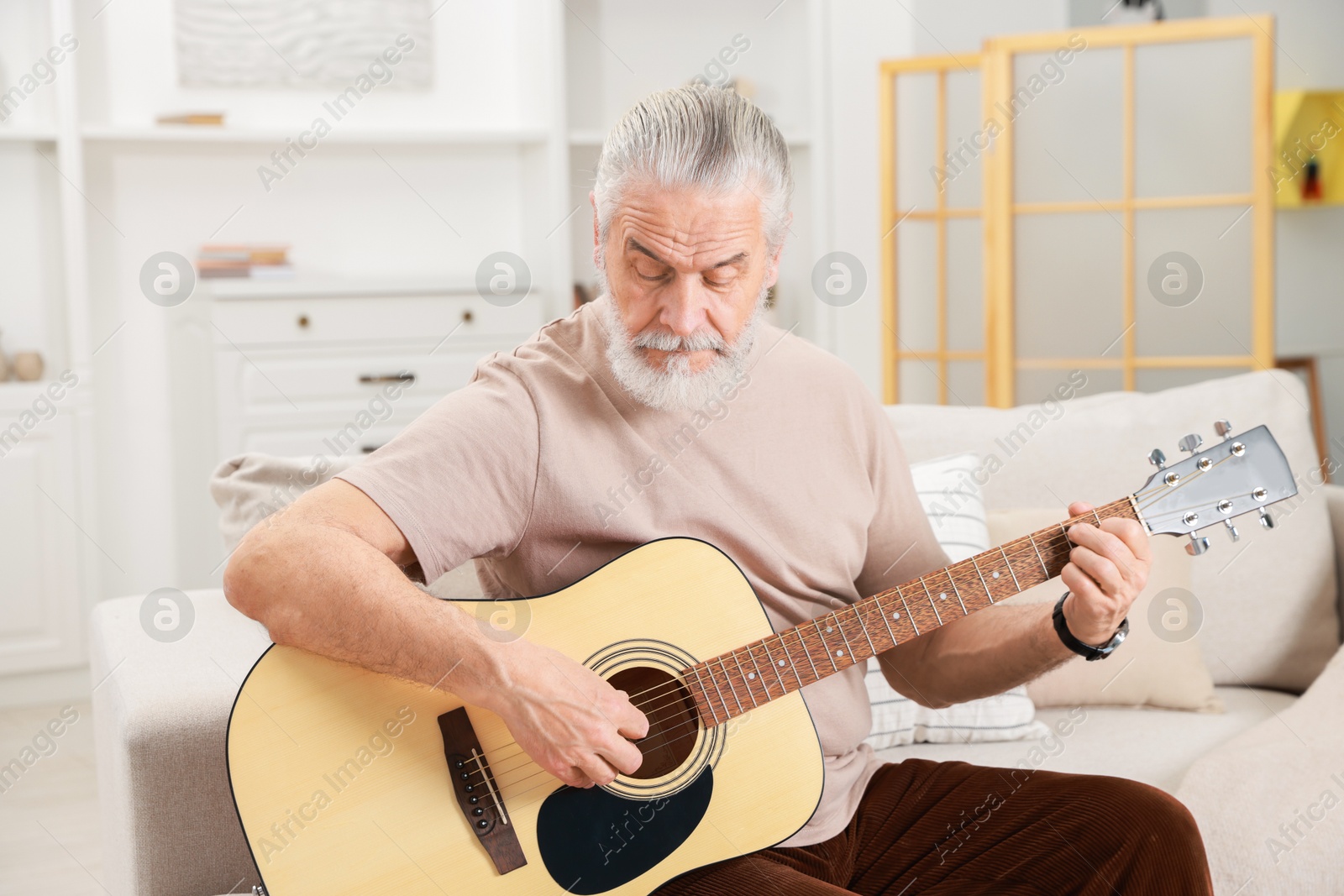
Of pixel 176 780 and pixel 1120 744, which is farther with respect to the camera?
pixel 1120 744

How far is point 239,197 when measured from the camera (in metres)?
4.03

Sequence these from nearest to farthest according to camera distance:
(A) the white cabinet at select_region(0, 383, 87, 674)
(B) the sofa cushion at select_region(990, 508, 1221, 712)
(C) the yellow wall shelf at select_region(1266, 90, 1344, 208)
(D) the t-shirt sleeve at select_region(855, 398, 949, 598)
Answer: (D) the t-shirt sleeve at select_region(855, 398, 949, 598) < (B) the sofa cushion at select_region(990, 508, 1221, 712) < (A) the white cabinet at select_region(0, 383, 87, 674) < (C) the yellow wall shelf at select_region(1266, 90, 1344, 208)

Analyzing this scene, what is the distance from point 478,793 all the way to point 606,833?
138mm

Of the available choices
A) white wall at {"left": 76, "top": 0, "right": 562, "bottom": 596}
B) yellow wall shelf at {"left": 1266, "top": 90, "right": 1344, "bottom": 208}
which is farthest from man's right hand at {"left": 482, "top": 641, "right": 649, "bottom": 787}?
yellow wall shelf at {"left": 1266, "top": 90, "right": 1344, "bottom": 208}

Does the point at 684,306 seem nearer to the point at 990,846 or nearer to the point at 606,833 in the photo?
the point at 606,833

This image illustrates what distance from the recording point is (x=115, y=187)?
12.8 feet

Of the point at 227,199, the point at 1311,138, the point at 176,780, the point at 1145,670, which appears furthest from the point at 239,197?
the point at 1311,138

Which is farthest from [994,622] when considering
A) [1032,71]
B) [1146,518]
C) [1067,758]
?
[1032,71]

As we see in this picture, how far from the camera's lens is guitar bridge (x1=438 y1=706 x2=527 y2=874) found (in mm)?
1187

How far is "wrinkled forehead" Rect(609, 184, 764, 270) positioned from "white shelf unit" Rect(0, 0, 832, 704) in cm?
259

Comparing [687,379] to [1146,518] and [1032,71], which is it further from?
[1032,71]

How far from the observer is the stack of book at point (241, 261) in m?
3.78

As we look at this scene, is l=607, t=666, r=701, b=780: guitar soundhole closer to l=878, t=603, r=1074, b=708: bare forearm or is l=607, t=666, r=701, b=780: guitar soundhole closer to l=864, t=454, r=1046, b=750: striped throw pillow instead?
l=878, t=603, r=1074, b=708: bare forearm

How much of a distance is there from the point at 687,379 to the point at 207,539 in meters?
3.13
